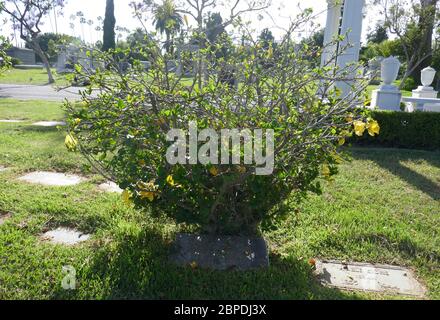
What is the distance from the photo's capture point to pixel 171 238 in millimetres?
2936

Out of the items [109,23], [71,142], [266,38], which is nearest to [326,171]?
[266,38]

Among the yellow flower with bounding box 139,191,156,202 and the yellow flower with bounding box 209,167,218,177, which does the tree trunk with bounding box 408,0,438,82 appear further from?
the yellow flower with bounding box 139,191,156,202

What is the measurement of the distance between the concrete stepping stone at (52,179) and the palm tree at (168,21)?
233 cm

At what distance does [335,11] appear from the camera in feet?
30.1

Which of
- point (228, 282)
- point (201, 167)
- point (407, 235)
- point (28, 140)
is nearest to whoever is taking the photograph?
point (201, 167)

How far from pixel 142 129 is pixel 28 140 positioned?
4805mm

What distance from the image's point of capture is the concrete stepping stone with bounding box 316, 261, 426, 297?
248 centimetres

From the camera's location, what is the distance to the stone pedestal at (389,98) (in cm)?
786

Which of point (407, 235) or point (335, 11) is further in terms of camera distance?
point (335, 11)

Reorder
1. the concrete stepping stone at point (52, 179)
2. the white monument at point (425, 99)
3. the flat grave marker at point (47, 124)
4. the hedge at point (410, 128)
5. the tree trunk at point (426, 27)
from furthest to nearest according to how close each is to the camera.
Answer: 1. the tree trunk at point (426, 27)
2. the white monument at point (425, 99)
3. the flat grave marker at point (47, 124)
4. the hedge at point (410, 128)
5. the concrete stepping stone at point (52, 179)

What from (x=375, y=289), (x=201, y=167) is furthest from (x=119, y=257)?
(x=375, y=289)

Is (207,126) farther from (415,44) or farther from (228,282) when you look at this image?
(415,44)

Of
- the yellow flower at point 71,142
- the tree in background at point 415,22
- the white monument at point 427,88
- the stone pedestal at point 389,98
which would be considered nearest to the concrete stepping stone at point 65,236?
the yellow flower at point 71,142

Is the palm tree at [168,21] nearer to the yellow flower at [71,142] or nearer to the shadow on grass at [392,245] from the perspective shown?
the yellow flower at [71,142]
